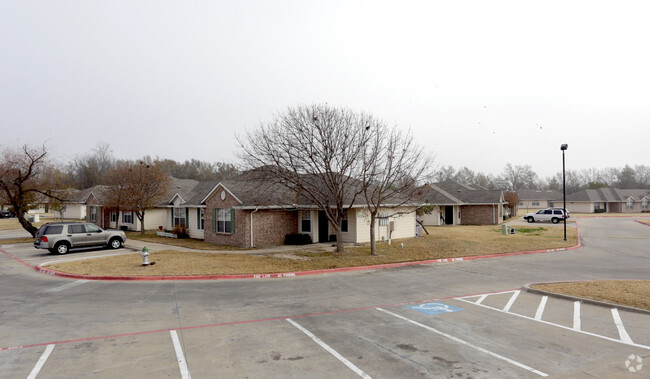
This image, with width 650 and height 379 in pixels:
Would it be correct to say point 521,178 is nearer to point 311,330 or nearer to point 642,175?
point 642,175

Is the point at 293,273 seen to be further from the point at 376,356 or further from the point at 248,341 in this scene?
the point at 376,356

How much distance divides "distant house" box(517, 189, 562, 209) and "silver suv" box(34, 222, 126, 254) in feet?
279

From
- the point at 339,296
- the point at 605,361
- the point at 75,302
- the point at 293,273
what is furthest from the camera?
the point at 293,273

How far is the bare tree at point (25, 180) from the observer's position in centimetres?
2731

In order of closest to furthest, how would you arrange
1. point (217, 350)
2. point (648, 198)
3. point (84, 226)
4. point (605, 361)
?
point (605, 361)
point (217, 350)
point (84, 226)
point (648, 198)

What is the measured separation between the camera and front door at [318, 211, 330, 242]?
25281 mm

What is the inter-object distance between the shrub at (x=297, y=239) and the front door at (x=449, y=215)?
2444 centimetres

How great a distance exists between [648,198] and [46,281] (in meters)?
96.0

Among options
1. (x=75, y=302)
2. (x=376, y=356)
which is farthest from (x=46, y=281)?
(x=376, y=356)

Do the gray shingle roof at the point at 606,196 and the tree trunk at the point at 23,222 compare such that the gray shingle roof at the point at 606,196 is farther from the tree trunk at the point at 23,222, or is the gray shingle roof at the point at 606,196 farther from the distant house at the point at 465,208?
the tree trunk at the point at 23,222

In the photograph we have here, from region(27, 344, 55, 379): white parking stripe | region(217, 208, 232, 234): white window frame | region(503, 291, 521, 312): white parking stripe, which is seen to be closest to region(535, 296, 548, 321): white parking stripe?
region(503, 291, 521, 312): white parking stripe

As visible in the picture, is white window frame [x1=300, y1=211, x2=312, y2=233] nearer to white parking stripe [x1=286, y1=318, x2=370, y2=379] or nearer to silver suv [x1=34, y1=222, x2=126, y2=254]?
silver suv [x1=34, y1=222, x2=126, y2=254]

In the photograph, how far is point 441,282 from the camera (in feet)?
43.5

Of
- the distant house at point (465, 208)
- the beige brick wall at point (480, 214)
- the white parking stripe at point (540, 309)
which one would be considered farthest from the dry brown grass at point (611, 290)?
the beige brick wall at point (480, 214)
